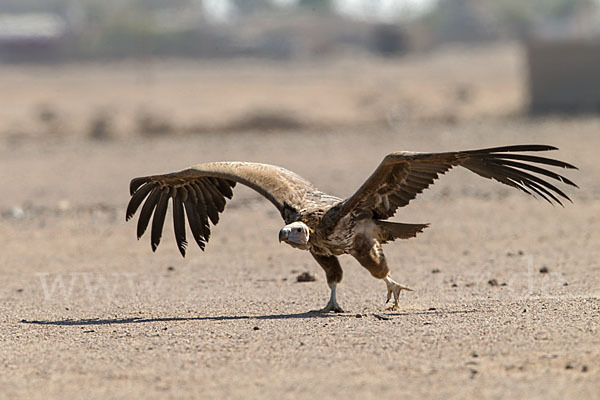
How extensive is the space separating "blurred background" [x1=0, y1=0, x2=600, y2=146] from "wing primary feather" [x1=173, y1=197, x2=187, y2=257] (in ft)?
61.8

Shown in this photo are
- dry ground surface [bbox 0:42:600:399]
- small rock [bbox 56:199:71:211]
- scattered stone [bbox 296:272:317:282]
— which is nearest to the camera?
dry ground surface [bbox 0:42:600:399]

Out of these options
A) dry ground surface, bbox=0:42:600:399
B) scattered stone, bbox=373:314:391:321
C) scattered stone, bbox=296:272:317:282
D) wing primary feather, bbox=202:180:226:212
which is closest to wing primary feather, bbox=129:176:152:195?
wing primary feather, bbox=202:180:226:212

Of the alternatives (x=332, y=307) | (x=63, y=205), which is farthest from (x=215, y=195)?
(x=63, y=205)

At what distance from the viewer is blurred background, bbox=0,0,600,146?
98.0 ft

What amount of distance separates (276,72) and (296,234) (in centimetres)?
4759

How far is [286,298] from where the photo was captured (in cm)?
990

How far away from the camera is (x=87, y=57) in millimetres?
79750

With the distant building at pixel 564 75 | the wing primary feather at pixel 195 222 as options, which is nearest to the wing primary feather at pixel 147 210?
the wing primary feather at pixel 195 222

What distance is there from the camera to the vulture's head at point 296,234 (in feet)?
26.6

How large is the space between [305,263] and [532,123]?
15.7 meters

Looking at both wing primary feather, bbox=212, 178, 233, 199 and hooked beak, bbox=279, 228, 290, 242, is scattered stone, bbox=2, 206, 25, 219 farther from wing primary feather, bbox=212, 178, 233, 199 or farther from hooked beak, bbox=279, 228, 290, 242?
hooked beak, bbox=279, 228, 290, 242

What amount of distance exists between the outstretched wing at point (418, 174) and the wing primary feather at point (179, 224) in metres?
1.82

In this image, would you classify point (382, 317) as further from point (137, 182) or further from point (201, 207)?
point (137, 182)

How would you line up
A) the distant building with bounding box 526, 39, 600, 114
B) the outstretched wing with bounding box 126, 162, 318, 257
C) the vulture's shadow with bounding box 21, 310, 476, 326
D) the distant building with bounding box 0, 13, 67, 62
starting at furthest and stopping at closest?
1. the distant building with bounding box 0, 13, 67, 62
2. the distant building with bounding box 526, 39, 600, 114
3. the outstretched wing with bounding box 126, 162, 318, 257
4. the vulture's shadow with bounding box 21, 310, 476, 326
